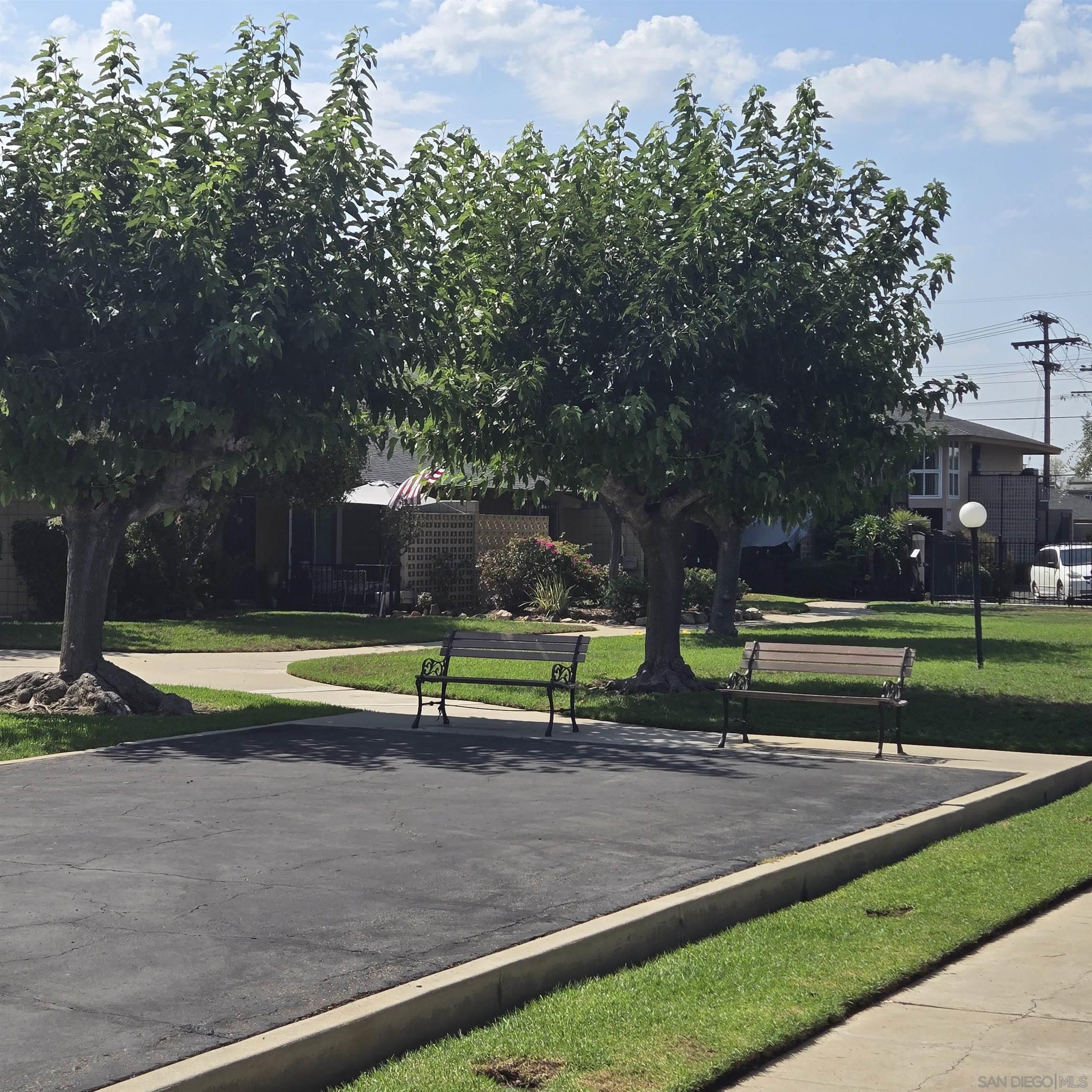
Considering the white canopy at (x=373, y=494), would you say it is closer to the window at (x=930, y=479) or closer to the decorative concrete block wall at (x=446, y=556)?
the decorative concrete block wall at (x=446, y=556)

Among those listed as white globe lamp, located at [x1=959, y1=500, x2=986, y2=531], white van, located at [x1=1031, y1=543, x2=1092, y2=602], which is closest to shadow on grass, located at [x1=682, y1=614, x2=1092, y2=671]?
white globe lamp, located at [x1=959, y1=500, x2=986, y2=531]

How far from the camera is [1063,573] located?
4256cm

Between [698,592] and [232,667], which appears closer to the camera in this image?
[232,667]

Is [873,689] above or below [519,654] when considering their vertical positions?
below

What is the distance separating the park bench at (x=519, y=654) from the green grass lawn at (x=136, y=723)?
1.45 meters

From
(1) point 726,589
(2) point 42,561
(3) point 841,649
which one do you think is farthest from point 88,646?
(1) point 726,589

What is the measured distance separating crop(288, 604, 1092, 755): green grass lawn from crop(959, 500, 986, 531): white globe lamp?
201cm

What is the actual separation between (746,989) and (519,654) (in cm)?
830

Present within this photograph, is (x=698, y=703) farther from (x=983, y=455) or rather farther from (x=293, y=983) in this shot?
(x=983, y=455)

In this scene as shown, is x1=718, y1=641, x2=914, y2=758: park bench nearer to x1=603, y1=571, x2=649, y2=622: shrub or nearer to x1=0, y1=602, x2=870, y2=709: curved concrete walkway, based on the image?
x1=0, y1=602, x2=870, y2=709: curved concrete walkway

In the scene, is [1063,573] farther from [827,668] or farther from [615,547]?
[827,668]

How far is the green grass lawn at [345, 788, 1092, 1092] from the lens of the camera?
489 centimetres

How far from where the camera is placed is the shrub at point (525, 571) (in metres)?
30.0

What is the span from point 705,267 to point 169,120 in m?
5.72
